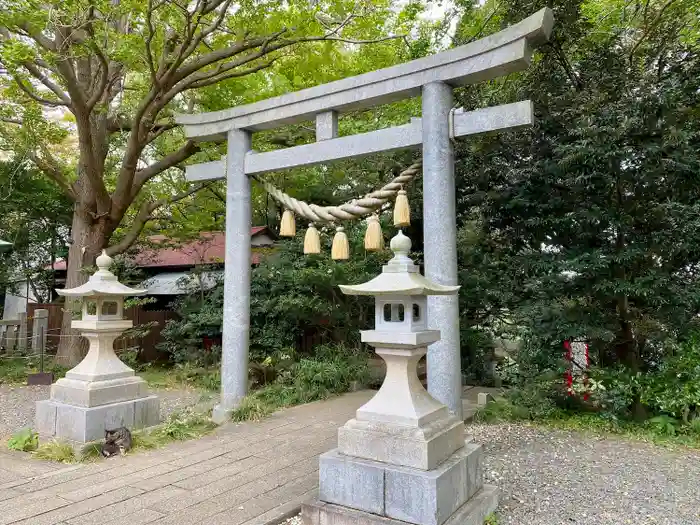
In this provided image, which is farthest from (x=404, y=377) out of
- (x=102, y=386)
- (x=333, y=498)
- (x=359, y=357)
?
(x=359, y=357)

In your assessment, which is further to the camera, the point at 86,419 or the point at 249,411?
the point at 249,411

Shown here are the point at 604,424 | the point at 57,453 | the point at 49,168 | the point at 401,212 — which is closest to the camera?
the point at 57,453

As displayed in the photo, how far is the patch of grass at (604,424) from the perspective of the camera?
5.35 m

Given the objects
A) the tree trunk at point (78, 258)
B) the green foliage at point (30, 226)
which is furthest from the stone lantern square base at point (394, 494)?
the green foliage at point (30, 226)

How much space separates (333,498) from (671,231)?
5045 millimetres

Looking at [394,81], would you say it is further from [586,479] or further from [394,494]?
[586,479]

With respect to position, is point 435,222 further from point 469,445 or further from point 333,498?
point 333,498

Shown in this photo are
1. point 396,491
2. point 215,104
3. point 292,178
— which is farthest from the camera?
point 292,178

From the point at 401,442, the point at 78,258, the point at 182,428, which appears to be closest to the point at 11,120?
the point at 78,258

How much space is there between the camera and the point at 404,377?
10.8 ft

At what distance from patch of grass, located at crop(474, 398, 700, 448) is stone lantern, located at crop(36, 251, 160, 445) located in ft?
13.9

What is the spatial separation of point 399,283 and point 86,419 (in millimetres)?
3819

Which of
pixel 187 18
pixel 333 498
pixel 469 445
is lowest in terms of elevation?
pixel 333 498

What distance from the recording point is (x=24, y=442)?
509cm
